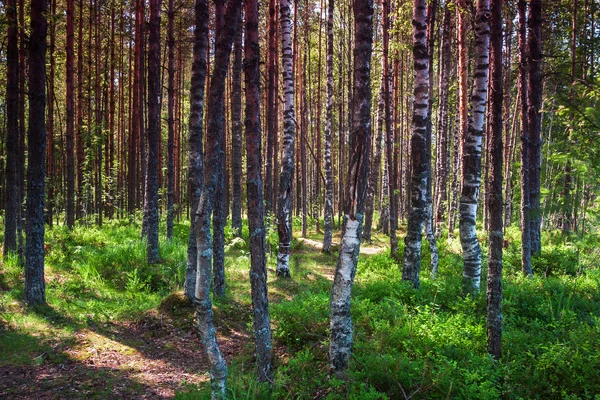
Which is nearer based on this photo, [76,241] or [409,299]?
[409,299]

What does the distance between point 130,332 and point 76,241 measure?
7294mm

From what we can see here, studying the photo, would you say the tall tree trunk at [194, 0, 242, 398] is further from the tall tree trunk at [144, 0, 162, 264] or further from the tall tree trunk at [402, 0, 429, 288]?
the tall tree trunk at [144, 0, 162, 264]

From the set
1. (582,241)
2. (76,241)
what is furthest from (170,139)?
(582,241)

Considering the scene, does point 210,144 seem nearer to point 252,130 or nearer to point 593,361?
point 252,130

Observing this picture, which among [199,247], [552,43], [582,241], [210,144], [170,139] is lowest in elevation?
[582,241]

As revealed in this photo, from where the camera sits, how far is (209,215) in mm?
4480

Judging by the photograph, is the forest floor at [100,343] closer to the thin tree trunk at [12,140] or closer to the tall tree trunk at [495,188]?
the thin tree trunk at [12,140]

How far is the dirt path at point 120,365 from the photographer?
5328 millimetres

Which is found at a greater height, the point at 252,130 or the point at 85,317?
the point at 252,130

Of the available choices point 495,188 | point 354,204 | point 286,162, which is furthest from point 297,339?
point 286,162

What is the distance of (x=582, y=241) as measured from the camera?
887cm

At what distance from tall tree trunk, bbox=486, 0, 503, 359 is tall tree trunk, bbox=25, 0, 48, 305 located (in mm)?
7881

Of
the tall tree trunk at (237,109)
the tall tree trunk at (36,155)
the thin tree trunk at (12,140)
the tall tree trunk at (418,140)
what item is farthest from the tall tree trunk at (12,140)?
the tall tree trunk at (418,140)

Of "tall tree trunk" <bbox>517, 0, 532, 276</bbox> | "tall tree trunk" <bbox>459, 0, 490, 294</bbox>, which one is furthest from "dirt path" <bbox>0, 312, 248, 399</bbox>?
"tall tree trunk" <bbox>517, 0, 532, 276</bbox>
